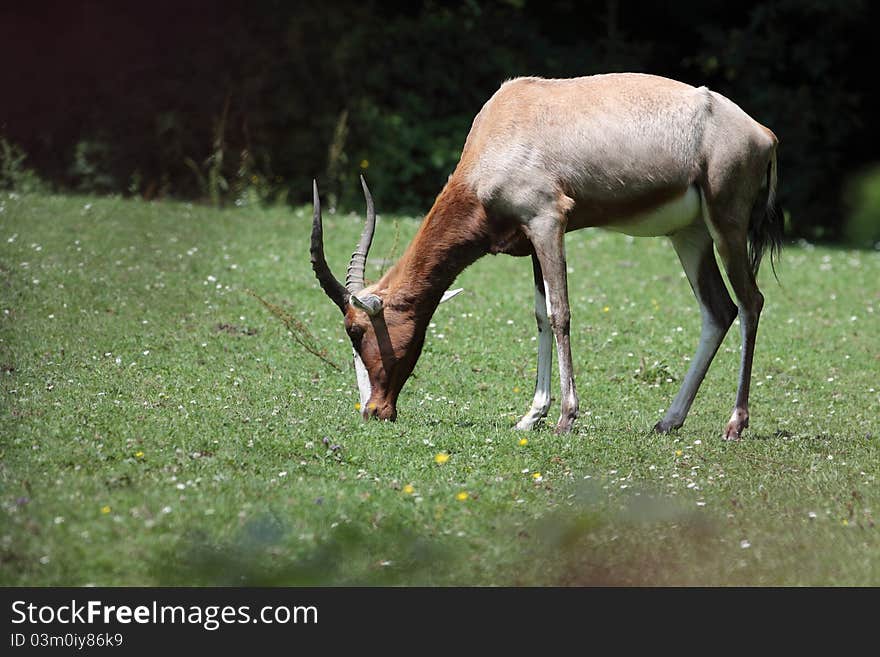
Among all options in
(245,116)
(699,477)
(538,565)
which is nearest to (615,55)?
(245,116)

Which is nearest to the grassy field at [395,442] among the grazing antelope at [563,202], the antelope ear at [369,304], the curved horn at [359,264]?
the grazing antelope at [563,202]

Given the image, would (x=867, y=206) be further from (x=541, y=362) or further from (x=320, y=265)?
(x=320, y=265)

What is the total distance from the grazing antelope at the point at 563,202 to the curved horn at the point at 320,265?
0.04ft

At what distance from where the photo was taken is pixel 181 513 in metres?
5.88

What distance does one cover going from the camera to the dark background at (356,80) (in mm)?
18125

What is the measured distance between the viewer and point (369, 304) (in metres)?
8.20

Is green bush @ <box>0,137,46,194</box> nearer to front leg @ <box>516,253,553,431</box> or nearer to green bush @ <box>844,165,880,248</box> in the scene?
front leg @ <box>516,253,553,431</box>

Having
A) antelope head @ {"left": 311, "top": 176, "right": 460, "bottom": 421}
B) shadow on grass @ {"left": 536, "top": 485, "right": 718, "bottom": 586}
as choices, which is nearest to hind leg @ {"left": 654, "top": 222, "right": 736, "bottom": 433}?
antelope head @ {"left": 311, "top": 176, "right": 460, "bottom": 421}

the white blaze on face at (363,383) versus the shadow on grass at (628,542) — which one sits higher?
the shadow on grass at (628,542)

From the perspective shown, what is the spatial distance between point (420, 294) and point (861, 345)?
221 inches

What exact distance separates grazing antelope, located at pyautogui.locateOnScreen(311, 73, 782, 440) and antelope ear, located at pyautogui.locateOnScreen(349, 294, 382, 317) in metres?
0.01

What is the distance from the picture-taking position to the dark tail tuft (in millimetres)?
8719

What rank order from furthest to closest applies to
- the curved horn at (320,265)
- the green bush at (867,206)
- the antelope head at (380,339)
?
1. the antelope head at (380,339)
2. the curved horn at (320,265)
3. the green bush at (867,206)

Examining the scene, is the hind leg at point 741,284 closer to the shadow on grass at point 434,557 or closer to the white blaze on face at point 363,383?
the shadow on grass at point 434,557
